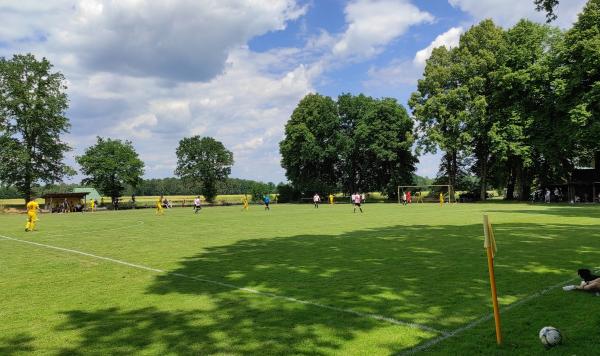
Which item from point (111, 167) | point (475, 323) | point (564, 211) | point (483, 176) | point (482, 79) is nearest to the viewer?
point (475, 323)

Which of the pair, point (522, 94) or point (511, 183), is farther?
point (511, 183)

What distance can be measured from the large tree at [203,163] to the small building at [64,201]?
32.3m

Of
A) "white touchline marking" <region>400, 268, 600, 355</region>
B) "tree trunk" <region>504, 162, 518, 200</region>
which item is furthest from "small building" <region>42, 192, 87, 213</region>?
"white touchline marking" <region>400, 268, 600, 355</region>

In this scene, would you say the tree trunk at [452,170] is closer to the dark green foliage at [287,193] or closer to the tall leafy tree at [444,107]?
the tall leafy tree at [444,107]

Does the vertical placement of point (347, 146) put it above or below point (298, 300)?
above

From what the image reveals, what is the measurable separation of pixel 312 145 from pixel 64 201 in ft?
120

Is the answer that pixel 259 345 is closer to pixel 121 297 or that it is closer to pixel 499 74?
pixel 121 297

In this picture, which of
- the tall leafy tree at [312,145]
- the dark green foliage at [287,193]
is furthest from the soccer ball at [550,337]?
the dark green foliage at [287,193]

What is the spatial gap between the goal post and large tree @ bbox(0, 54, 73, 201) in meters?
48.8

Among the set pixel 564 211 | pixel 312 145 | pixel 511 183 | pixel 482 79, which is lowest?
pixel 564 211

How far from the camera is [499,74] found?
52.7 m

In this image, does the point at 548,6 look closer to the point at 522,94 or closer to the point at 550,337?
the point at 550,337

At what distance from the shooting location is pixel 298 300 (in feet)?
26.0

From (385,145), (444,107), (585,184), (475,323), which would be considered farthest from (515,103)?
(475,323)
